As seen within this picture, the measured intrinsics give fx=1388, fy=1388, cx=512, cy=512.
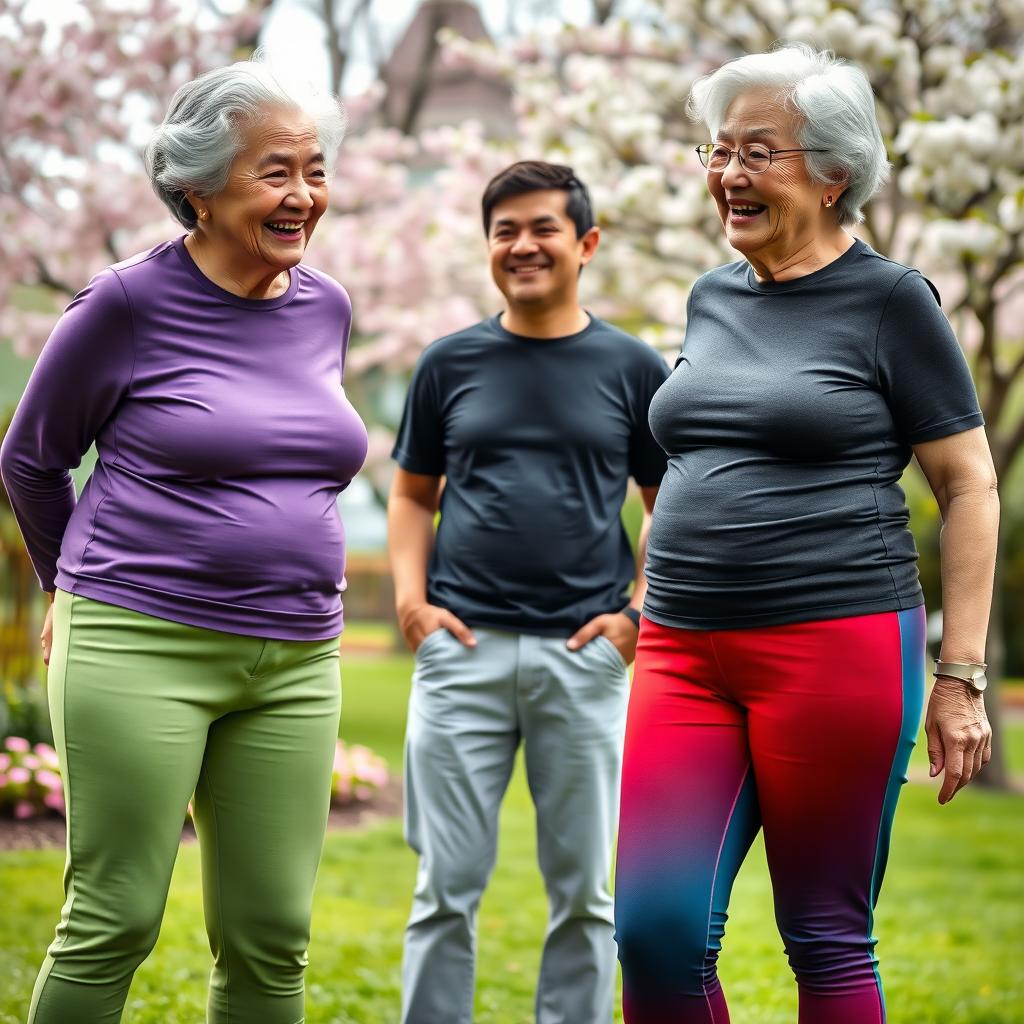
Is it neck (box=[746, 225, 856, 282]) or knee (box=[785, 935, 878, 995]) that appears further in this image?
neck (box=[746, 225, 856, 282])

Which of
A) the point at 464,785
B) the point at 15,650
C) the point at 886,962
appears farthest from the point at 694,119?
the point at 15,650

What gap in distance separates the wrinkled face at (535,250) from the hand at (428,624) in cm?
76

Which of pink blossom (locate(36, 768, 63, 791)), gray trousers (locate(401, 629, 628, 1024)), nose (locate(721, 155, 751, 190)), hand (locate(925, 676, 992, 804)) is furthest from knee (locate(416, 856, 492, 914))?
pink blossom (locate(36, 768, 63, 791))

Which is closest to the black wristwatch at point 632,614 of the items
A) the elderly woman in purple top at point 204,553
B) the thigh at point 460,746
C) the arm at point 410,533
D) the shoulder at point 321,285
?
the thigh at point 460,746

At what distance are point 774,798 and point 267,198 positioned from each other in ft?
4.52

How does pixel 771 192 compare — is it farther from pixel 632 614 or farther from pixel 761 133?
pixel 632 614

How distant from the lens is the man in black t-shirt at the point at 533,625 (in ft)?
10.5

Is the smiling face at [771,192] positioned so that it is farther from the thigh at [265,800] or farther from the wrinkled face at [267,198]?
the thigh at [265,800]

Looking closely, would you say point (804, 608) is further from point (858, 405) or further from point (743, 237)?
point (743, 237)

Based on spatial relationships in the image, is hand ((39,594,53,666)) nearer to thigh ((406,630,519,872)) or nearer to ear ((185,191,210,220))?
ear ((185,191,210,220))

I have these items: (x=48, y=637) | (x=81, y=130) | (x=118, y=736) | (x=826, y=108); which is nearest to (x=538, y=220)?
(x=826, y=108)

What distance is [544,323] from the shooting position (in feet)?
11.0

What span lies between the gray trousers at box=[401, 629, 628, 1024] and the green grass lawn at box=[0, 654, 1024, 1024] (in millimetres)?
771

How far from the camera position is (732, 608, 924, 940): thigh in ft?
7.76
